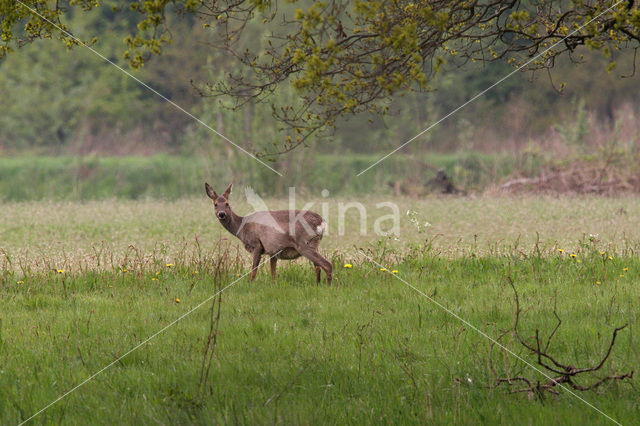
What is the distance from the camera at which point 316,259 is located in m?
10.3

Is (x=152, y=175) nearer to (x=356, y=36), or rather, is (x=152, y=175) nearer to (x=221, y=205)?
(x=221, y=205)

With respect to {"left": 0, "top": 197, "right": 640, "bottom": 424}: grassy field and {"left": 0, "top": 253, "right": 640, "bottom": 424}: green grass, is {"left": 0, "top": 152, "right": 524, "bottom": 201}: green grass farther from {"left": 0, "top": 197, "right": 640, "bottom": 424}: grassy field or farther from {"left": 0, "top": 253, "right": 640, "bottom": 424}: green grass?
{"left": 0, "top": 253, "right": 640, "bottom": 424}: green grass

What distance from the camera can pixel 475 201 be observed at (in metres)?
25.6

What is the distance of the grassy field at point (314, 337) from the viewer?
5488 mm

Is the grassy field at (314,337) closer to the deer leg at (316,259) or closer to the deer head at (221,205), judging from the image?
the deer leg at (316,259)

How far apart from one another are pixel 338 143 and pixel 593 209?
2146cm

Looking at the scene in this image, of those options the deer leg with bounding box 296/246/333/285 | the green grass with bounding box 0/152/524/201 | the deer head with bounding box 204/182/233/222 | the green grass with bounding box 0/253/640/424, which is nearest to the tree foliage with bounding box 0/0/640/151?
the green grass with bounding box 0/253/640/424

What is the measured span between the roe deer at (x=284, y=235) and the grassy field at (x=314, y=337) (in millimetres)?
392

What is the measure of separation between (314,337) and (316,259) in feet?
9.55

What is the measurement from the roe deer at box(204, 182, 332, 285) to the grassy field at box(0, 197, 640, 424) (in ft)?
1.29

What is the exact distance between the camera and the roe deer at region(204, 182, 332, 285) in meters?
10.4

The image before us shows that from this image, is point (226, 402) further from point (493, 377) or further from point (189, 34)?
point (189, 34)

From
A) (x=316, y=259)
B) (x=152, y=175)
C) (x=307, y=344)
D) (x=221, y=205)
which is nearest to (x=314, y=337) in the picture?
(x=307, y=344)

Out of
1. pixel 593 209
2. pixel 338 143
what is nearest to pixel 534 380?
pixel 593 209
